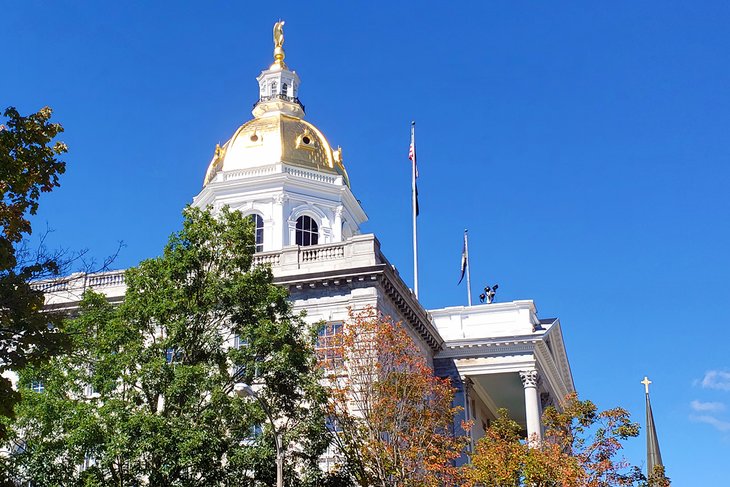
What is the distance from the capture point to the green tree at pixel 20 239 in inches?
761

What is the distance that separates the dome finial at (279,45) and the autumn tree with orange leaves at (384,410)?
31.1m

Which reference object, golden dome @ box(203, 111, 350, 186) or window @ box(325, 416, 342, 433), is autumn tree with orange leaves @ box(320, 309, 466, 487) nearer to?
window @ box(325, 416, 342, 433)

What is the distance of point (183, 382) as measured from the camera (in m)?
27.0

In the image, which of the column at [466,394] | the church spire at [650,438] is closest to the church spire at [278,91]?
the column at [466,394]

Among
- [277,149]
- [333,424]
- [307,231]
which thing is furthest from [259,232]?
[333,424]

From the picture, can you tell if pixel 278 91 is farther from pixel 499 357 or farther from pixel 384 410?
pixel 384 410

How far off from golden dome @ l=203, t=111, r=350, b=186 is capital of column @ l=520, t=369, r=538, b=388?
560 inches

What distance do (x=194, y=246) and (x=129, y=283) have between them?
2183mm

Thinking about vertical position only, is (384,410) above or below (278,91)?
below

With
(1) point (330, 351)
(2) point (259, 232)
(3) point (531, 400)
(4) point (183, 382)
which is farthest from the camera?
(2) point (259, 232)

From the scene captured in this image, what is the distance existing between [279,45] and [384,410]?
36.6 meters

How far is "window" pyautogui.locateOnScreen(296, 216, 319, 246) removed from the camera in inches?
1996

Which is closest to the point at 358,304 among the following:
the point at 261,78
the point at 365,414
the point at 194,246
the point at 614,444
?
the point at 365,414

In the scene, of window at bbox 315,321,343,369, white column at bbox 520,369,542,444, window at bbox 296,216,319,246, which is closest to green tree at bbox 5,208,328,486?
window at bbox 315,321,343,369
